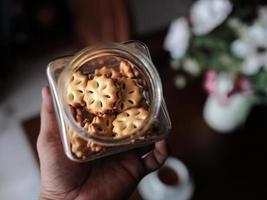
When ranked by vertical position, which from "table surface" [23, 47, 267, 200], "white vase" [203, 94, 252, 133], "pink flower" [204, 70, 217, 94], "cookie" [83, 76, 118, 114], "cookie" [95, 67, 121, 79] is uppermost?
"cookie" [95, 67, 121, 79]

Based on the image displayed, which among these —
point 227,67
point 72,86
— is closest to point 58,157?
point 72,86

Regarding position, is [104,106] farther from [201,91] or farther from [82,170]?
[201,91]

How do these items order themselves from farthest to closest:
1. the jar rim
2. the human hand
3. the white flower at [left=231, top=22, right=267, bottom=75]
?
the white flower at [left=231, top=22, right=267, bottom=75] < the human hand < the jar rim

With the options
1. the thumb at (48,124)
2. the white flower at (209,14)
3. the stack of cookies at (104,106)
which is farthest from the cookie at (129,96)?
the white flower at (209,14)

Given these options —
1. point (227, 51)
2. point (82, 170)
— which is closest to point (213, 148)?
point (227, 51)

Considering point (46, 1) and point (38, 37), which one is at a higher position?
point (46, 1)

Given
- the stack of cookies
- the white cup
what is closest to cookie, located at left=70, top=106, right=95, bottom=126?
the stack of cookies

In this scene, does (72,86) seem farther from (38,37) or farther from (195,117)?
(38,37)

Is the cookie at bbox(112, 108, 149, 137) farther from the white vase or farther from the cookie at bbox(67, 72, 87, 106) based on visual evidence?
the white vase
